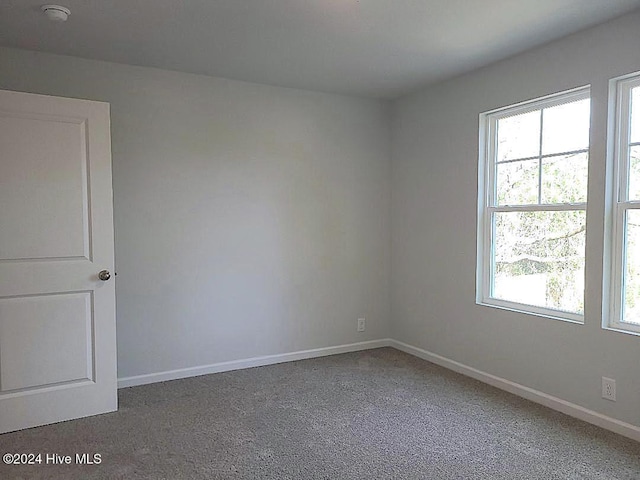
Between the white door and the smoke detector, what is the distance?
0.49 m

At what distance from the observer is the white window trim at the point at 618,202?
112 inches

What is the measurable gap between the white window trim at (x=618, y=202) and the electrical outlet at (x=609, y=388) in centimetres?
31

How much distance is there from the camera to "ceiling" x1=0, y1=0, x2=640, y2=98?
264 centimetres

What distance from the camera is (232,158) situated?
158 inches

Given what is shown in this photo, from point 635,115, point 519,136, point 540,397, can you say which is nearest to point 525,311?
point 540,397

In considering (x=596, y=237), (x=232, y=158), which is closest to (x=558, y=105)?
(x=596, y=237)

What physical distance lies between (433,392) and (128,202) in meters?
2.68

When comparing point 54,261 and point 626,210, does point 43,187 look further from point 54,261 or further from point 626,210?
point 626,210

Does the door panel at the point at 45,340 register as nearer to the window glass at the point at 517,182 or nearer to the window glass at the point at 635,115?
the window glass at the point at 517,182

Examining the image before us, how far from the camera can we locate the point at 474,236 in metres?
3.82

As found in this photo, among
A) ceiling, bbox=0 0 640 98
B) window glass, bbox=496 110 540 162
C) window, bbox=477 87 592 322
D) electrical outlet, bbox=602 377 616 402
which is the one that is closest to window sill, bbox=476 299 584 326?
window, bbox=477 87 592 322

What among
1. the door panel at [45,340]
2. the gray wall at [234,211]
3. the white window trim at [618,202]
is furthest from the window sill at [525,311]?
the door panel at [45,340]

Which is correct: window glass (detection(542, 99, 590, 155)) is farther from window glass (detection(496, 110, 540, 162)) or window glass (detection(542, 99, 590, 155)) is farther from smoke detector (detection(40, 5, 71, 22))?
smoke detector (detection(40, 5, 71, 22))

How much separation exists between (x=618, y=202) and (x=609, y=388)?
1116 mm
